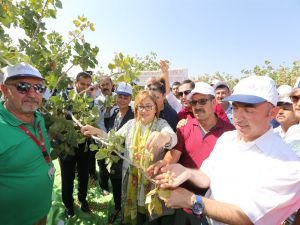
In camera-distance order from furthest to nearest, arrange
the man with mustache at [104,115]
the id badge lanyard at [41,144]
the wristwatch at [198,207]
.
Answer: the man with mustache at [104,115] → the id badge lanyard at [41,144] → the wristwatch at [198,207]

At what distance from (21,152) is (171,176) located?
55.3 inches

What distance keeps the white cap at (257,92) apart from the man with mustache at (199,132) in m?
1.02

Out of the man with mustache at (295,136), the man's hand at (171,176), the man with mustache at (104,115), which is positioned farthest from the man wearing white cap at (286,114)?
the man with mustache at (104,115)

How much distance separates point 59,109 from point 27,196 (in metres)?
1.05

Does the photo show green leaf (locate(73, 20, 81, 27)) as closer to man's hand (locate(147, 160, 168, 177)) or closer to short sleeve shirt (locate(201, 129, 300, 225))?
man's hand (locate(147, 160, 168, 177))

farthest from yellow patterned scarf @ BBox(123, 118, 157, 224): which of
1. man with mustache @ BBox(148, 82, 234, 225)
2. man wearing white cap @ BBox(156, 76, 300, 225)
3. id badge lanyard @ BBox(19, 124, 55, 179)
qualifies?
man wearing white cap @ BBox(156, 76, 300, 225)

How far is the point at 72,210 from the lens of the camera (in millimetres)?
4270

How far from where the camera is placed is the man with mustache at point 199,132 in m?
2.81

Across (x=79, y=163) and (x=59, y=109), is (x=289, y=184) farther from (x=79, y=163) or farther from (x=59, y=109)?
(x=79, y=163)

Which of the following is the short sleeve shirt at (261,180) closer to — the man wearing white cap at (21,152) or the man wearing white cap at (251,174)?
the man wearing white cap at (251,174)

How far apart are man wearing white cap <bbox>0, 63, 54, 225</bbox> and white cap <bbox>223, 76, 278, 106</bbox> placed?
5.94 feet

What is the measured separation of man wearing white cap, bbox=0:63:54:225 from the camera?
90.0 inches

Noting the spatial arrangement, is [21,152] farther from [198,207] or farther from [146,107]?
[198,207]

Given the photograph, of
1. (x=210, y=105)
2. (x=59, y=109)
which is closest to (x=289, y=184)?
(x=210, y=105)
